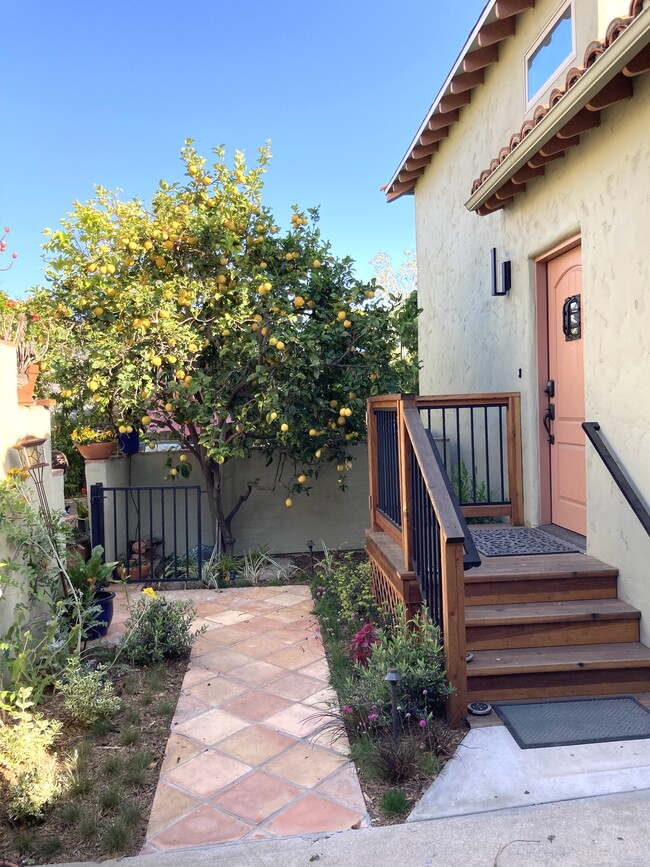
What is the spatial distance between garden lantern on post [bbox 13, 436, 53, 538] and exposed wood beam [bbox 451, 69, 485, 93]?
203 inches

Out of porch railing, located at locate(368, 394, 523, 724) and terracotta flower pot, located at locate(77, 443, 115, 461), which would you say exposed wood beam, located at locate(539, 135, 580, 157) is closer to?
porch railing, located at locate(368, 394, 523, 724)

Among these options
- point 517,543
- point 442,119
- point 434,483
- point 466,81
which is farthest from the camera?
point 442,119

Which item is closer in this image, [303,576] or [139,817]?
[139,817]

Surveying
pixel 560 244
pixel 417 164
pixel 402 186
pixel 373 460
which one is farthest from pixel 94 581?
pixel 402 186

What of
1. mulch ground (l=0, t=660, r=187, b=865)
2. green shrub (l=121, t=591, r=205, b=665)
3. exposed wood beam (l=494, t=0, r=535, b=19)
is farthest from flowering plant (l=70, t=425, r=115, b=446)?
exposed wood beam (l=494, t=0, r=535, b=19)

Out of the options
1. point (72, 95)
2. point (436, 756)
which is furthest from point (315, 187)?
point (436, 756)

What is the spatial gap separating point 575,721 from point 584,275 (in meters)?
2.66

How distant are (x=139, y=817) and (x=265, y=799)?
0.49 m

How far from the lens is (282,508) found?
7.54m

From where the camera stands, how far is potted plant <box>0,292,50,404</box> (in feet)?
16.4

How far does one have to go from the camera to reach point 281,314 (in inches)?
238

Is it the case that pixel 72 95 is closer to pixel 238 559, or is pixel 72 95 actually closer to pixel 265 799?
pixel 238 559

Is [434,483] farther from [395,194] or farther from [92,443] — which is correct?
[395,194]

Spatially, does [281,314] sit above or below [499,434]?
above
